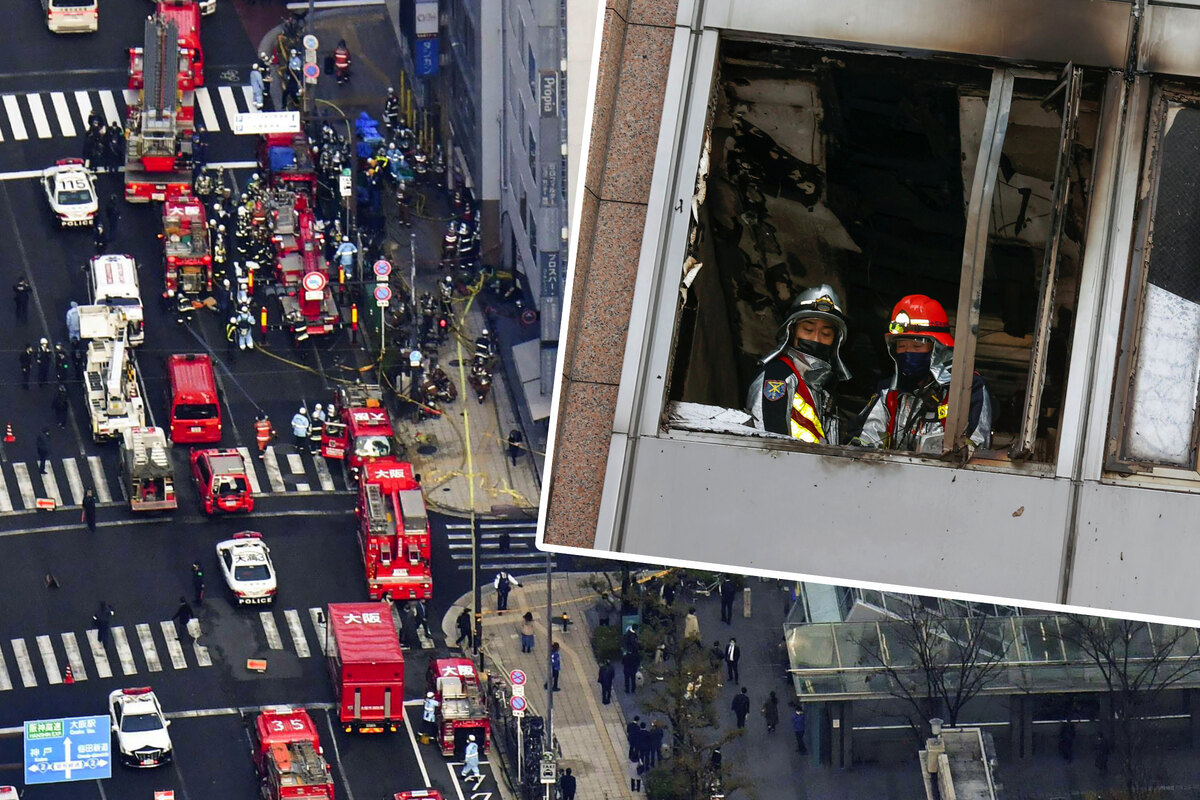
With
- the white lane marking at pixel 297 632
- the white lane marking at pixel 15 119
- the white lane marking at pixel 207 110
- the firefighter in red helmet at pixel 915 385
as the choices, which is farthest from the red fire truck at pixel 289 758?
the firefighter in red helmet at pixel 915 385

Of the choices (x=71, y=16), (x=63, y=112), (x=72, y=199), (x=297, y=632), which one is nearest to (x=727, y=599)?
(x=297, y=632)

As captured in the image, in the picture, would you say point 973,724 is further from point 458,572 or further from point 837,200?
point 837,200


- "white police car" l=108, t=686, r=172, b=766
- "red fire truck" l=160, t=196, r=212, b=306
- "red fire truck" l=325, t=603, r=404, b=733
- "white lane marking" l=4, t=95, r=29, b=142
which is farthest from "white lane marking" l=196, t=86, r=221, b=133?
"white police car" l=108, t=686, r=172, b=766

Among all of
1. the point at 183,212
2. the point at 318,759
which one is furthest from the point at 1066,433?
the point at 183,212

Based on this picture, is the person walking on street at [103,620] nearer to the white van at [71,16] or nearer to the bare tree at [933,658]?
the bare tree at [933,658]

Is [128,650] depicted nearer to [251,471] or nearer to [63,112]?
[251,471]

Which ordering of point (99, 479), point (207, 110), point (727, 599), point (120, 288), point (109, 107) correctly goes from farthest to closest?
point (207, 110)
point (109, 107)
point (120, 288)
point (99, 479)
point (727, 599)

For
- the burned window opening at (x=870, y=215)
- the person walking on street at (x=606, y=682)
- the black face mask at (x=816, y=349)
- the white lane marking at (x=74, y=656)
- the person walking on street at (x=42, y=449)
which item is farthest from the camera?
the person walking on street at (x=42, y=449)
